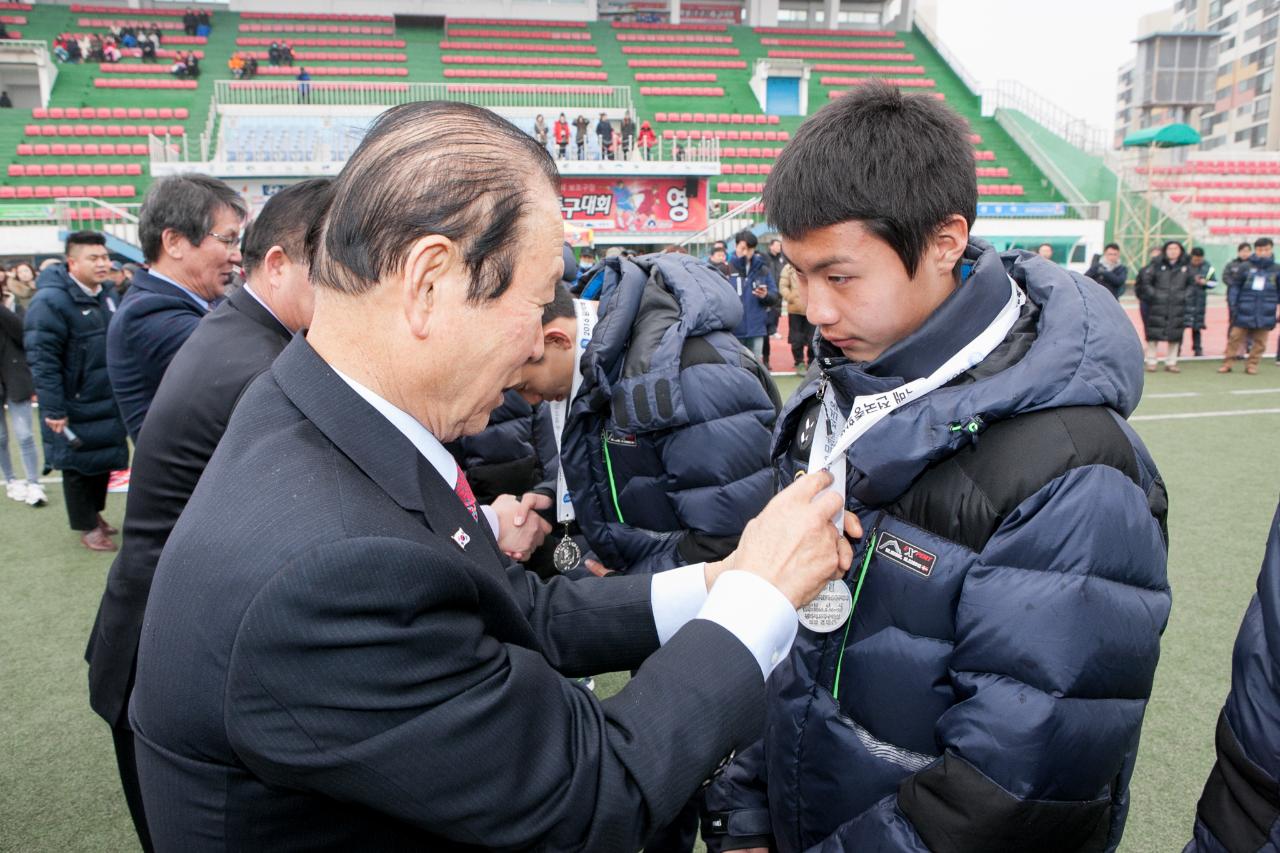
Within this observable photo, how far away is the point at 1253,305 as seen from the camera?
11172 mm

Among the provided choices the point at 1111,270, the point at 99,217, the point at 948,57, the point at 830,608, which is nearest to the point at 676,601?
the point at 830,608

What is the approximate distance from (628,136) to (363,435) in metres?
22.4

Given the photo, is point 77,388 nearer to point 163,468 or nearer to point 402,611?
point 163,468

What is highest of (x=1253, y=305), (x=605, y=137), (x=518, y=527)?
(x=605, y=137)

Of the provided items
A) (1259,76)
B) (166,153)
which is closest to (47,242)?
(166,153)

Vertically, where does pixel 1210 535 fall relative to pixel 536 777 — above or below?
below

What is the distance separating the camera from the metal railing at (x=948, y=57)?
102 feet

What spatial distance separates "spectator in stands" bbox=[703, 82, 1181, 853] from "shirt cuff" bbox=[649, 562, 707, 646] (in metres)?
0.21

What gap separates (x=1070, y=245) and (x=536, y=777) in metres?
25.4

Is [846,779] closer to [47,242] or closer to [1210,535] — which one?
[1210,535]

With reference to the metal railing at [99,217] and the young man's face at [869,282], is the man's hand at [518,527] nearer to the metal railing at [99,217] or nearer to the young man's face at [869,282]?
the young man's face at [869,282]

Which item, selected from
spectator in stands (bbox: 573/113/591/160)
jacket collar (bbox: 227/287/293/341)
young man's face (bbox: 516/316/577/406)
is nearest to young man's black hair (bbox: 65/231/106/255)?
jacket collar (bbox: 227/287/293/341)

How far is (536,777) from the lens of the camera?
38.4 inches

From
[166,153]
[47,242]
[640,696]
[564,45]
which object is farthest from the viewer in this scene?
[564,45]
